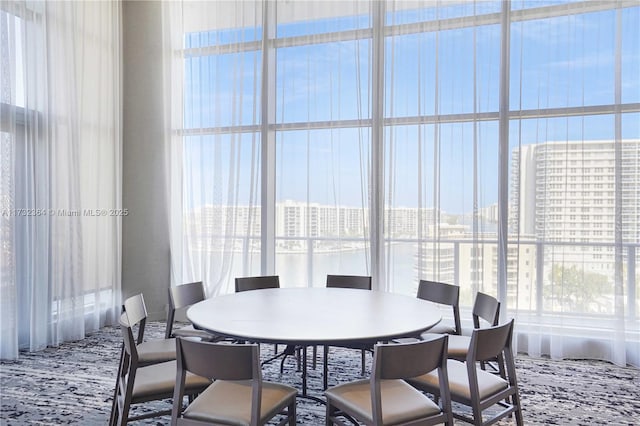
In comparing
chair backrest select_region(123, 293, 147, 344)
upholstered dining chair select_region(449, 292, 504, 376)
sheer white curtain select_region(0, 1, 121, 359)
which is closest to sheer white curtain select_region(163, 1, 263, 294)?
sheer white curtain select_region(0, 1, 121, 359)

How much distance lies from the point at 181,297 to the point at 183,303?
50 millimetres

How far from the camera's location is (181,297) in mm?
3420

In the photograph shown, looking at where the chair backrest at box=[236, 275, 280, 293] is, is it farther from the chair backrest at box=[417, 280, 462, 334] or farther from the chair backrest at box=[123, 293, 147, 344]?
the chair backrest at box=[417, 280, 462, 334]

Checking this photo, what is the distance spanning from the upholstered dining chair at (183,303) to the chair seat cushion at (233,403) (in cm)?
98

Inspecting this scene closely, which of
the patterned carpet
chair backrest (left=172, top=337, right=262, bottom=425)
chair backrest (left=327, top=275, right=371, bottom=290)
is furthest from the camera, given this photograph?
chair backrest (left=327, top=275, right=371, bottom=290)

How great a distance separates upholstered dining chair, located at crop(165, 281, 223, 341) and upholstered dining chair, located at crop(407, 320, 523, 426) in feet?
5.39

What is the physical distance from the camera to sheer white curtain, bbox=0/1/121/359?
408cm

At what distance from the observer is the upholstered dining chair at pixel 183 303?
3.17 meters

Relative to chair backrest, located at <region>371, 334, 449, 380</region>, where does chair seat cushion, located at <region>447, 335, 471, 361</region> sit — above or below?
below

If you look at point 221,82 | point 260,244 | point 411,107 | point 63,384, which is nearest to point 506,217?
point 411,107

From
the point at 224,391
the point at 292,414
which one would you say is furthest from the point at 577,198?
the point at 224,391

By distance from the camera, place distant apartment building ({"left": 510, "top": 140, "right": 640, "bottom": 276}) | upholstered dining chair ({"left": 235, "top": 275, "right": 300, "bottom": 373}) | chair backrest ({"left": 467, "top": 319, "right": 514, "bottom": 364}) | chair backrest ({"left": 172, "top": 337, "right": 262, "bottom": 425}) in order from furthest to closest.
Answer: distant apartment building ({"left": 510, "top": 140, "right": 640, "bottom": 276}) → upholstered dining chair ({"left": 235, "top": 275, "right": 300, "bottom": 373}) → chair backrest ({"left": 467, "top": 319, "right": 514, "bottom": 364}) → chair backrest ({"left": 172, "top": 337, "right": 262, "bottom": 425})

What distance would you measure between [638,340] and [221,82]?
5.17 m

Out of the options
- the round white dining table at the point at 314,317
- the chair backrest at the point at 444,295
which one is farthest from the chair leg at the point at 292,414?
the chair backrest at the point at 444,295
